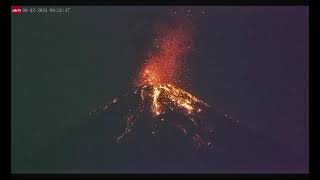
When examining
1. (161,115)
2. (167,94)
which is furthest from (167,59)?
(161,115)

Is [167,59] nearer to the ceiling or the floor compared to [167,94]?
nearer to the ceiling

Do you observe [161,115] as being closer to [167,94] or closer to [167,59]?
[167,94]

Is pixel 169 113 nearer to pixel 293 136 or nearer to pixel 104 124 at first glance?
pixel 104 124

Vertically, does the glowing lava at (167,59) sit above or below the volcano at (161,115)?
above

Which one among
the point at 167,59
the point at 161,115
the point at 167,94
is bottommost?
the point at 161,115
